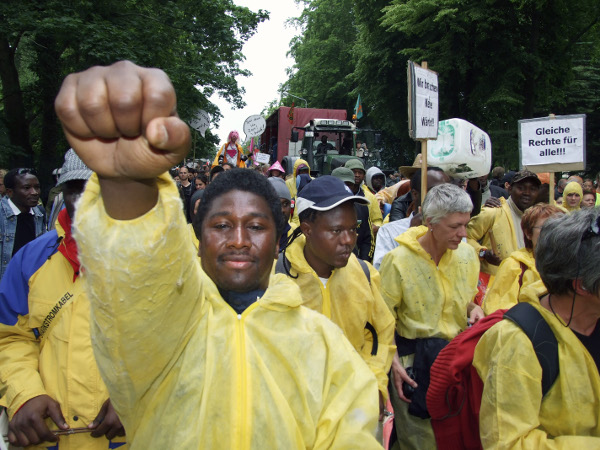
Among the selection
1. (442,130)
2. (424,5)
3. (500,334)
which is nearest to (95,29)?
(442,130)

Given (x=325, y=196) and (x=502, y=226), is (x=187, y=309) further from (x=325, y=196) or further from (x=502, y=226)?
(x=502, y=226)

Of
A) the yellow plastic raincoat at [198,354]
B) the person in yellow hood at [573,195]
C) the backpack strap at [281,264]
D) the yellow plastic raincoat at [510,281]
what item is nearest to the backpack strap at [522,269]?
the yellow plastic raincoat at [510,281]

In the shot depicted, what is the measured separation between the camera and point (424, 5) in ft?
65.1

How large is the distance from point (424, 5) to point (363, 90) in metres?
7.48

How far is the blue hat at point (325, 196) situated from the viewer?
9.92 ft

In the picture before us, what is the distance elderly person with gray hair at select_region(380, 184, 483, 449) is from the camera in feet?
11.5

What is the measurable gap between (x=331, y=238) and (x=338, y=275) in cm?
24

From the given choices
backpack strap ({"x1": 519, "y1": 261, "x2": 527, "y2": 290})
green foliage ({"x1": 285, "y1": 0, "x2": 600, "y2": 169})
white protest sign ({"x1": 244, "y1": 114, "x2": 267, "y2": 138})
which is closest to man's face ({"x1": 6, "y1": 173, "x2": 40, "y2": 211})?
backpack strap ({"x1": 519, "y1": 261, "x2": 527, "y2": 290})

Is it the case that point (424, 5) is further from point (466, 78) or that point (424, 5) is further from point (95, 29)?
point (95, 29)

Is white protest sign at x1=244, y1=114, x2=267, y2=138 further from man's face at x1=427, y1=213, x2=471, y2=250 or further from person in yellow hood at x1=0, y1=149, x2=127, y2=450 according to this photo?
person in yellow hood at x1=0, y1=149, x2=127, y2=450

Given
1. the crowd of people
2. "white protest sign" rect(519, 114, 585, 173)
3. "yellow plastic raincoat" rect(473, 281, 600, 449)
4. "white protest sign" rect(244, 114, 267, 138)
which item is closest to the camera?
the crowd of people

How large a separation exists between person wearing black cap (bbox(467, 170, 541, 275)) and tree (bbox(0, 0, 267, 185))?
9.26 meters

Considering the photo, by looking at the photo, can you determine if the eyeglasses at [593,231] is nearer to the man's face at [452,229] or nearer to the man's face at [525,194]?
the man's face at [452,229]

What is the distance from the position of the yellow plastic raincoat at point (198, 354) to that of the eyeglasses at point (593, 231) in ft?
3.60
